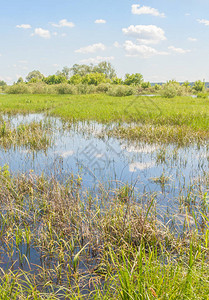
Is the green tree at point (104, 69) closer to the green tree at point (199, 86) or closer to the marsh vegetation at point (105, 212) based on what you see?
the green tree at point (199, 86)

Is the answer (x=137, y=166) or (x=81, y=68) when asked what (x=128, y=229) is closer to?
(x=137, y=166)

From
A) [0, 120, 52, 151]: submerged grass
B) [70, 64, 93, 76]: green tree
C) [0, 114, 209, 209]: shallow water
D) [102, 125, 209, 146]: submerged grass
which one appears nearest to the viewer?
[0, 114, 209, 209]: shallow water

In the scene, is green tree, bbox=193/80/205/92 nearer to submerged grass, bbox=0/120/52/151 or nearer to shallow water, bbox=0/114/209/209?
shallow water, bbox=0/114/209/209

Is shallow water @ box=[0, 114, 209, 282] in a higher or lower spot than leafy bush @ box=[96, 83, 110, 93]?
lower

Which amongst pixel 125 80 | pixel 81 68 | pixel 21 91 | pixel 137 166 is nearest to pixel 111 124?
pixel 137 166

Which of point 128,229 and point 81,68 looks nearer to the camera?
point 128,229

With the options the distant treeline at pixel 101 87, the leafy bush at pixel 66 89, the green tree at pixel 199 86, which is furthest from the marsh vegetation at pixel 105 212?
the green tree at pixel 199 86

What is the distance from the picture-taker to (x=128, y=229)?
3.61m

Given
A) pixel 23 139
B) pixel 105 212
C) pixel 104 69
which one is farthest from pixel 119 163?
pixel 104 69

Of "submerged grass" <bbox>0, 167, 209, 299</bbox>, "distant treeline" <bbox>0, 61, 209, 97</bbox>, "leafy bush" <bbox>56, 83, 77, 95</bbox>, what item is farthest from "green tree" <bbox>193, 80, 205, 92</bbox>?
"submerged grass" <bbox>0, 167, 209, 299</bbox>

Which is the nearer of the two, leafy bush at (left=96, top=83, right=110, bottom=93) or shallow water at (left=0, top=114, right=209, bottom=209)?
shallow water at (left=0, top=114, right=209, bottom=209)

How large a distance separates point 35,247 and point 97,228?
1.05 m

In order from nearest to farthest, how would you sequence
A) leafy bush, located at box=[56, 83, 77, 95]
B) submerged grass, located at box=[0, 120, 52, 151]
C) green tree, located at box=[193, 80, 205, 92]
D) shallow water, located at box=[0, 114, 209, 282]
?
1. shallow water, located at box=[0, 114, 209, 282]
2. submerged grass, located at box=[0, 120, 52, 151]
3. leafy bush, located at box=[56, 83, 77, 95]
4. green tree, located at box=[193, 80, 205, 92]

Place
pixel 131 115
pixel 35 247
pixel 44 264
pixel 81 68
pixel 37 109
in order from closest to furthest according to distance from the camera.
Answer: pixel 44 264 < pixel 35 247 < pixel 131 115 < pixel 37 109 < pixel 81 68
